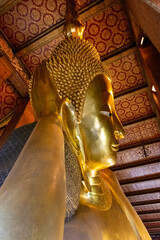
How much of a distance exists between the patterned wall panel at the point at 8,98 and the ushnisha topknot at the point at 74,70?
203cm

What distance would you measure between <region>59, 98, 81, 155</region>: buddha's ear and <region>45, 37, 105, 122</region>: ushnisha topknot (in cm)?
8

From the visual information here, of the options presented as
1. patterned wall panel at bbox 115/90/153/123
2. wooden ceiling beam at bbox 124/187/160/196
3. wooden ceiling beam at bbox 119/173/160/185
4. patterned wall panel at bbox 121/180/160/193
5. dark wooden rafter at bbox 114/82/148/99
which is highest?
dark wooden rafter at bbox 114/82/148/99

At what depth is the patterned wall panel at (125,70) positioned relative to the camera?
9.41 feet

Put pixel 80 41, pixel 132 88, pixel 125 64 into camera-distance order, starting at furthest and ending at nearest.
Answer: pixel 132 88 → pixel 125 64 → pixel 80 41

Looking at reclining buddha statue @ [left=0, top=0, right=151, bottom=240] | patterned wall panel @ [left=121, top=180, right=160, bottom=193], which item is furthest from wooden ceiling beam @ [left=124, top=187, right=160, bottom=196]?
reclining buddha statue @ [left=0, top=0, right=151, bottom=240]

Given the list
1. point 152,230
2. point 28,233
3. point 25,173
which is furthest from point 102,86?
point 152,230

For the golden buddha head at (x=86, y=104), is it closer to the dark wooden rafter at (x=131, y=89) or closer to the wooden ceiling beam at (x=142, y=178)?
the dark wooden rafter at (x=131, y=89)

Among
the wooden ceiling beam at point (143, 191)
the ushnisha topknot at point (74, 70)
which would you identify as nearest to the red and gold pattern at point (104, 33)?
the ushnisha topknot at point (74, 70)

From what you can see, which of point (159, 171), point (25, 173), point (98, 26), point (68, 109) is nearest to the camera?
point (25, 173)

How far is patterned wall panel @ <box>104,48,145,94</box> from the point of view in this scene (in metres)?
2.87

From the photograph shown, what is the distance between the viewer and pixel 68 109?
1.02 meters

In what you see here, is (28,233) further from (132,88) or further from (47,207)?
(132,88)

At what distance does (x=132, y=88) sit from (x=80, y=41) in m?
2.03

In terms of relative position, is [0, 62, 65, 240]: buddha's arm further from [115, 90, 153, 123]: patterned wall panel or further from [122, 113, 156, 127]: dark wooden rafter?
[122, 113, 156, 127]: dark wooden rafter
